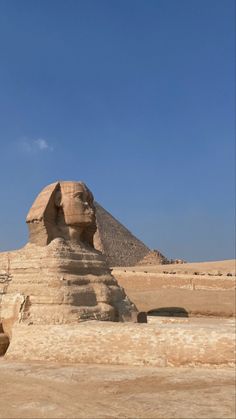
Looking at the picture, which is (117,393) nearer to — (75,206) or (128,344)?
(128,344)

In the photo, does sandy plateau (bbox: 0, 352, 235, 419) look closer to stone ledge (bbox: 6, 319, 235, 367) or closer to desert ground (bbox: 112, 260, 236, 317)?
stone ledge (bbox: 6, 319, 235, 367)

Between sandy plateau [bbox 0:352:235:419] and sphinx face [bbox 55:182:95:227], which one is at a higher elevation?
sphinx face [bbox 55:182:95:227]

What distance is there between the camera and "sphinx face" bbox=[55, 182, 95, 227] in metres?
11.1

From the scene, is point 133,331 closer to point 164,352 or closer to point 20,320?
point 164,352

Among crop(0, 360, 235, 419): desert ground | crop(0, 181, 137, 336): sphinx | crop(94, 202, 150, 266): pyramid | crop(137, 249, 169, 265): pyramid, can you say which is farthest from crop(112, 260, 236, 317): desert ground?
crop(0, 360, 235, 419): desert ground

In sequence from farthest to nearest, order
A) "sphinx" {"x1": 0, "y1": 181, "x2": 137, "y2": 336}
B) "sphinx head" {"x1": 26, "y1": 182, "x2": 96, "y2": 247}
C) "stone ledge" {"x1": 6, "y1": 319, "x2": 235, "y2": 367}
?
1. "sphinx head" {"x1": 26, "y1": 182, "x2": 96, "y2": 247}
2. "sphinx" {"x1": 0, "y1": 181, "x2": 137, "y2": 336}
3. "stone ledge" {"x1": 6, "y1": 319, "x2": 235, "y2": 367}

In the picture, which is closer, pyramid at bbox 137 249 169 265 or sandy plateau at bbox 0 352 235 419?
sandy plateau at bbox 0 352 235 419

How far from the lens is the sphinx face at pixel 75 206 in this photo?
1107 centimetres

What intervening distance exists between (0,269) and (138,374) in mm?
5265

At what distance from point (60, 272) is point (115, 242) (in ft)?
70.5

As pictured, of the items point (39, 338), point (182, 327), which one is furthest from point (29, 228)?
point (182, 327)

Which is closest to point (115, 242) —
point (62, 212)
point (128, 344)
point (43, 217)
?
point (62, 212)

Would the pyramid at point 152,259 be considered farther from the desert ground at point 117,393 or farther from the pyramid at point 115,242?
the desert ground at point 117,393

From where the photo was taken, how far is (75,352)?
8172mm
